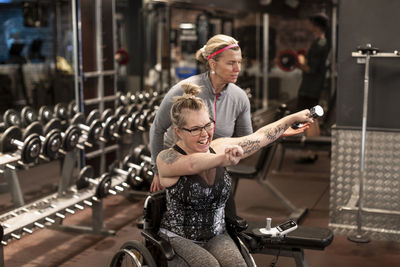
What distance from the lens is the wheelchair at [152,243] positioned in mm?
2121

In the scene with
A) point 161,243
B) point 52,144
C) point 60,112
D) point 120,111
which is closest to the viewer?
point 161,243

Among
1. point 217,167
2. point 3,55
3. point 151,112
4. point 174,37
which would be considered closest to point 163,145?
point 217,167

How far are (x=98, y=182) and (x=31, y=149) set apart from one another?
20.2 inches

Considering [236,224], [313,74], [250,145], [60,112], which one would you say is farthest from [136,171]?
[313,74]

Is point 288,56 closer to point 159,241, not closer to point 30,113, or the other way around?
point 30,113

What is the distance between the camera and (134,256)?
7.10 feet

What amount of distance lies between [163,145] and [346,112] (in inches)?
61.0

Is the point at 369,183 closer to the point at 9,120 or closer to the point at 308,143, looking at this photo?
the point at 308,143

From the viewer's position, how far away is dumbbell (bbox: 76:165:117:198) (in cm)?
379

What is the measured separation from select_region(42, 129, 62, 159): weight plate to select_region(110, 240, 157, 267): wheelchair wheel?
162 centimetres

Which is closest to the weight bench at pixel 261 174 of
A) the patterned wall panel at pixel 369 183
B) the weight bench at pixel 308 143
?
the patterned wall panel at pixel 369 183

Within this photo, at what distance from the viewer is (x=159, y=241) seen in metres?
2.08

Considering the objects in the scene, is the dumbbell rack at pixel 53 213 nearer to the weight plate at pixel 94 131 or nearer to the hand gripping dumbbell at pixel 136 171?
the hand gripping dumbbell at pixel 136 171

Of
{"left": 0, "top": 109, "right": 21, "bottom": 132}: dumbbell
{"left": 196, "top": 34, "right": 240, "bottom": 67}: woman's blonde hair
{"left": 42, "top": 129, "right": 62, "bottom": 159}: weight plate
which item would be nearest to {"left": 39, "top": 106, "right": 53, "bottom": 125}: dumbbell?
{"left": 0, "top": 109, "right": 21, "bottom": 132}: dumbbell
